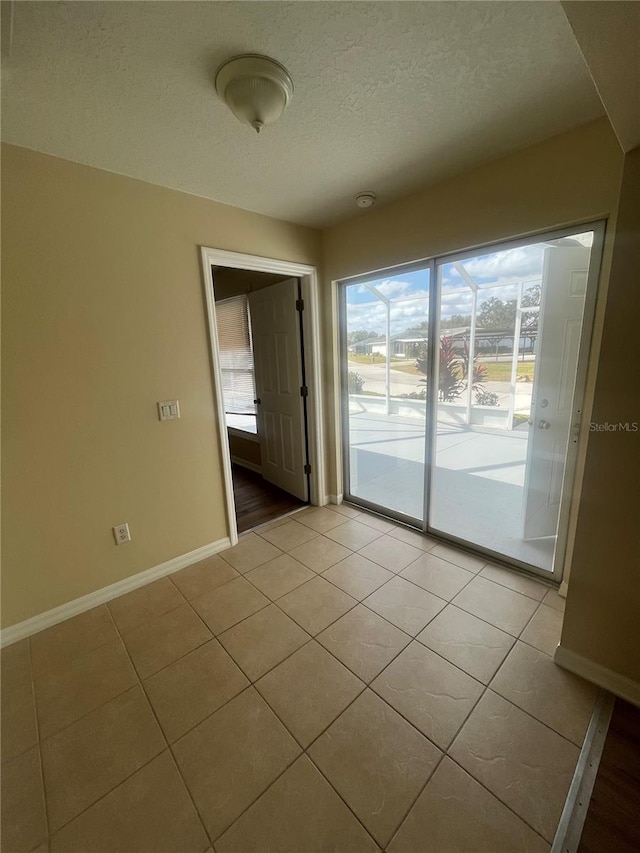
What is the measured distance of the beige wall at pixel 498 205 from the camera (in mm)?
1600

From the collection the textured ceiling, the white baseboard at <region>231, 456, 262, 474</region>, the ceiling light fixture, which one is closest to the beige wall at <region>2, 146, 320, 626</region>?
the textured ceiling

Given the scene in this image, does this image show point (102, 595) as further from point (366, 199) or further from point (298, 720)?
point (366, 199)

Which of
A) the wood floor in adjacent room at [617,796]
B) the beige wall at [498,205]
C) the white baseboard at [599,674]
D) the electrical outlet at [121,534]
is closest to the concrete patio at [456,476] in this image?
the white baseboard at [599,674]

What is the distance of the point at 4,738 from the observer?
1.35 m

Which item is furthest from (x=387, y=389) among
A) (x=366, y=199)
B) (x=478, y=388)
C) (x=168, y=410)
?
(x=168, y=410)

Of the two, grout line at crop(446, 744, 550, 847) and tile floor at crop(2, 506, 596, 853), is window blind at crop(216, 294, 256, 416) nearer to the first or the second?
tile floor at crop(2, 506, 596, 853)

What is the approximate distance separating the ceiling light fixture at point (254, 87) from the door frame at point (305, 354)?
1018 mm

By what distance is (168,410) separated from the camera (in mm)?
2221

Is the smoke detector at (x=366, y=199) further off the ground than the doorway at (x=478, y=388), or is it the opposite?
the smoke detector at (x=366, y=199)

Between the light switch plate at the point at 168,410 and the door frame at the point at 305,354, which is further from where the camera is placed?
the door frame at the point at 305,354

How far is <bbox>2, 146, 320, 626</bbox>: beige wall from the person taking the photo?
169 centimetres

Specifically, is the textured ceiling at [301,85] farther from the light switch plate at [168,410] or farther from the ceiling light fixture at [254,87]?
the light switch plate at [168,410]

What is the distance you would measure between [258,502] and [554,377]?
2.73 m

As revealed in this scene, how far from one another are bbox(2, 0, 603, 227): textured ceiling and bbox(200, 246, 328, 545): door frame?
0.50 metres
